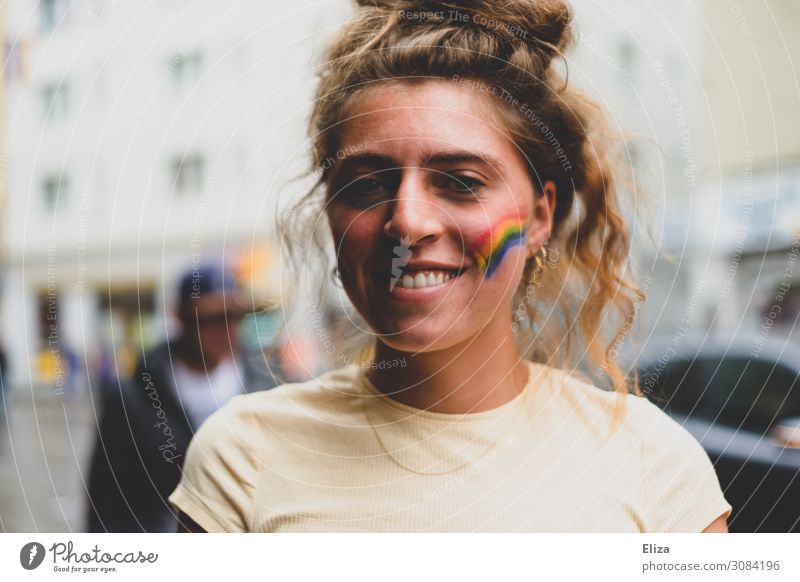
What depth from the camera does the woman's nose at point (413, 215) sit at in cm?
72

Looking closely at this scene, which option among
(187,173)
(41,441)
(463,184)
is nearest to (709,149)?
(463,184)

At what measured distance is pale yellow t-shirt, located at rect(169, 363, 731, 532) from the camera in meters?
0.76

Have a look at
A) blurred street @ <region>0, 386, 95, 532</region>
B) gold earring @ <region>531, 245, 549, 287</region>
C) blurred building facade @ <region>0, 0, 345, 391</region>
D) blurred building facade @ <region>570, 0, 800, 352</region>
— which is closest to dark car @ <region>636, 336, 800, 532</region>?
blurred building facade @ <region>570, 0, 800, 352</region>

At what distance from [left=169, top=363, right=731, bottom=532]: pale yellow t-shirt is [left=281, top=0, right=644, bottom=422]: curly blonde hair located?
0.29 feet

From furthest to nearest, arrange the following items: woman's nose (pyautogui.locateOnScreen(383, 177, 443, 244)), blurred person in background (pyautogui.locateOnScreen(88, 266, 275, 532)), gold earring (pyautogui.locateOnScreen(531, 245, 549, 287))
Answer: blurred person in background (pyautogui.locateOnScreen(88, 266, 275, 532))
gold earring (pyautogui.locateOnScreen(531, 245, 549, 287))
woman's nose (pyautogui.locateOnScreen(383, 177, 443, 244))

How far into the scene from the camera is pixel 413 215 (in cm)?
72

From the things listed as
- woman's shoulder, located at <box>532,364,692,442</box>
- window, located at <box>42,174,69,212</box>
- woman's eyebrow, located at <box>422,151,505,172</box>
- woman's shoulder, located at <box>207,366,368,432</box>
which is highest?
window, located at <box>42,174,69,212</box>

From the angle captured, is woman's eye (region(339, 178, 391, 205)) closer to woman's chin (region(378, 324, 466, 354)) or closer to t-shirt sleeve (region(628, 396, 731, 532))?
woman's chin (region(378, 324, 466, 354))

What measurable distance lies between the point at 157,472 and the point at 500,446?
0.47 metres

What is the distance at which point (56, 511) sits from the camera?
995mm

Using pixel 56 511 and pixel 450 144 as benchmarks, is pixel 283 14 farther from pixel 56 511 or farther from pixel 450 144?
pixel 56 511

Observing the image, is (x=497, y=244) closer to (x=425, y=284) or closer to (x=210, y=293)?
(x=425, y=284)

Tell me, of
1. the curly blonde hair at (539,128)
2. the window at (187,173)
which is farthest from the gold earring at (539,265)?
the window at (187,173)

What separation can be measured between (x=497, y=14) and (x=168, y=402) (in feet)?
2.12
